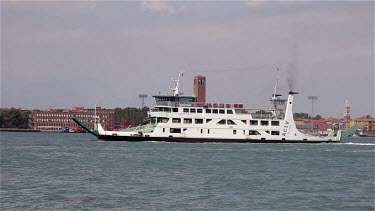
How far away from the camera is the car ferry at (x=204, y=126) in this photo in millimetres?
74750

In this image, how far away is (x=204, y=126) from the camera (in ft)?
246

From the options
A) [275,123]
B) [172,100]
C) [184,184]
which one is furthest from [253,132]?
[184,184]

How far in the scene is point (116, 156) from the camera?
51344 mm

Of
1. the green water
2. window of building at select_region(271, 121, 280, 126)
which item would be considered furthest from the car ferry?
the green water

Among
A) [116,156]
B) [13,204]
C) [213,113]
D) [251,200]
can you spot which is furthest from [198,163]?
[213,113]

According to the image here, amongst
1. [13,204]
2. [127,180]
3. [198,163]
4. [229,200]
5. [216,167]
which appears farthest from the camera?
[198,163]

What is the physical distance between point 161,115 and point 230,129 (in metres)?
7.71

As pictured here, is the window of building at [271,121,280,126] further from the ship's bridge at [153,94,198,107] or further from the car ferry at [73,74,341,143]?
the ship's bridge at [153,94,198,107]

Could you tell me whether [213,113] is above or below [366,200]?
above

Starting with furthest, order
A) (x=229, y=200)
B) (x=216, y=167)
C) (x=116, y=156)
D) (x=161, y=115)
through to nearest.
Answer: (x=161, y=115) → (x=116, y=156) → (x=216, y=167) → (x=229, y=200)

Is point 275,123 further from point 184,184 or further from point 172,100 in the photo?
point 184,184

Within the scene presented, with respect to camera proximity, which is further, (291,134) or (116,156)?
(291,134)

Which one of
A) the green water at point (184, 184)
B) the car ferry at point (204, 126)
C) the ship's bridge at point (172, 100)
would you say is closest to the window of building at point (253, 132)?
the car ferry at point (204, 126)

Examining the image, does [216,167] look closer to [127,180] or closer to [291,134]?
[127,180]
